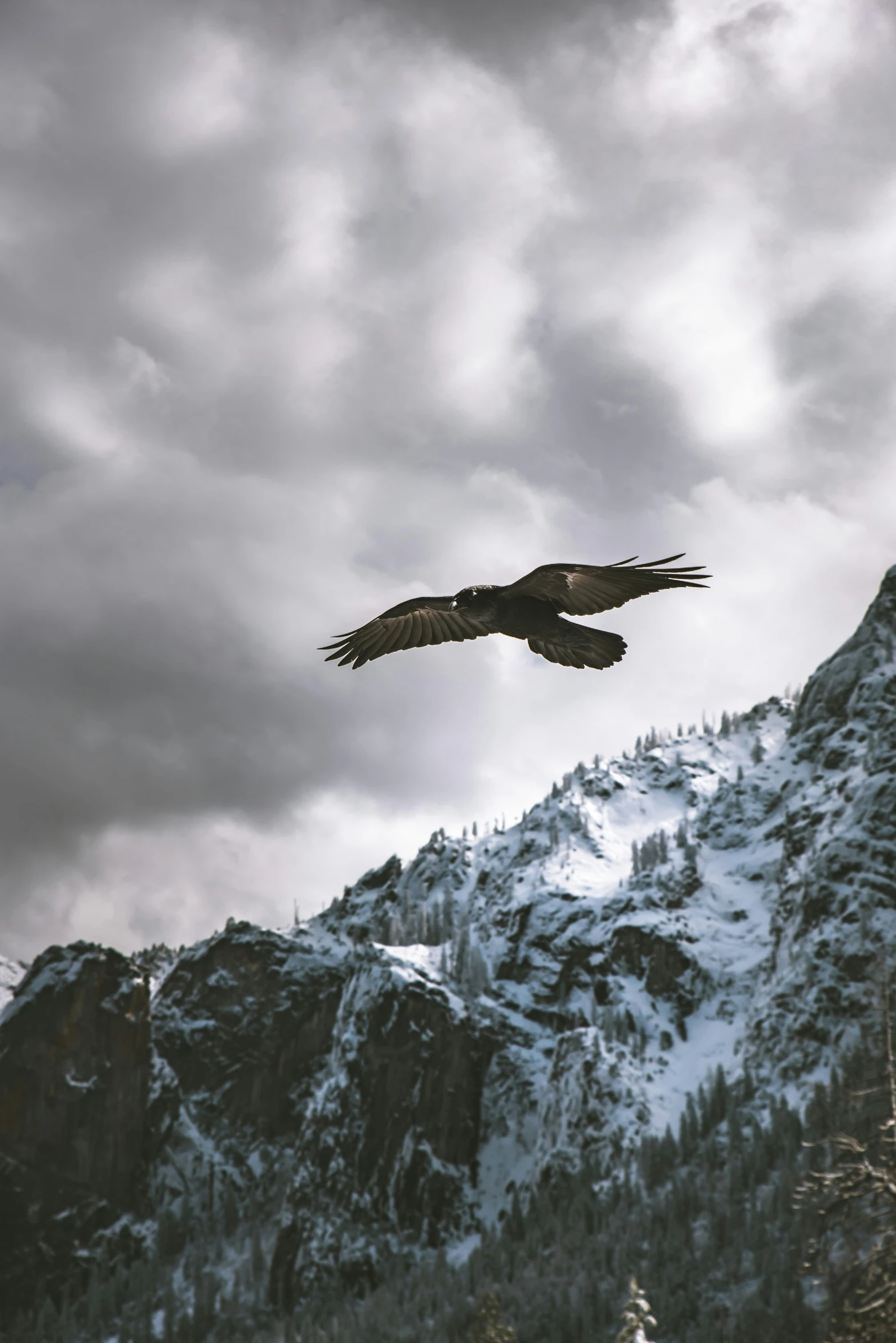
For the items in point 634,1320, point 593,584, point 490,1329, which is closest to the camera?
point 593,584

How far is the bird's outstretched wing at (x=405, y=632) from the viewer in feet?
42.1

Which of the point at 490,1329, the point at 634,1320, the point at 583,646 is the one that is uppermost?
the point at 583,646

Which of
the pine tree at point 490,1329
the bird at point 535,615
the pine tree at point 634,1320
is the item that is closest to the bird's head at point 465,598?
the bird at point 535,615

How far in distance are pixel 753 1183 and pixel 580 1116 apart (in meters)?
52.3

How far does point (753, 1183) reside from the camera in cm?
13325

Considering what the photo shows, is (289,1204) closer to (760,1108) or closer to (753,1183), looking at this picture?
(760,1108)

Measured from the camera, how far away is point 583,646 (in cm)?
1172

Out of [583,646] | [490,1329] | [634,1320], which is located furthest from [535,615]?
[490,1329]

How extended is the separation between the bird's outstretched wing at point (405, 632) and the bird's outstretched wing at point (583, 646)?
115cm

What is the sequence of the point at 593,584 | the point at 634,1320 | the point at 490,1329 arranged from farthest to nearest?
the point at 490,1329, the point at 634,1320, the point at 593,584

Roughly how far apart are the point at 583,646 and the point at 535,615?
547 mm

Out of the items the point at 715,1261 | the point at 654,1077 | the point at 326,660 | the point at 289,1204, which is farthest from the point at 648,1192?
the point at 326,660

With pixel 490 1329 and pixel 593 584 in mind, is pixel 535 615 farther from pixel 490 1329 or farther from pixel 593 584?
pixel 490 1329

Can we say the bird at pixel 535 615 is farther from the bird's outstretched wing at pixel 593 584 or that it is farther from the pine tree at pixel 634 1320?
Answer: the pine tree at pixel 634 1320
